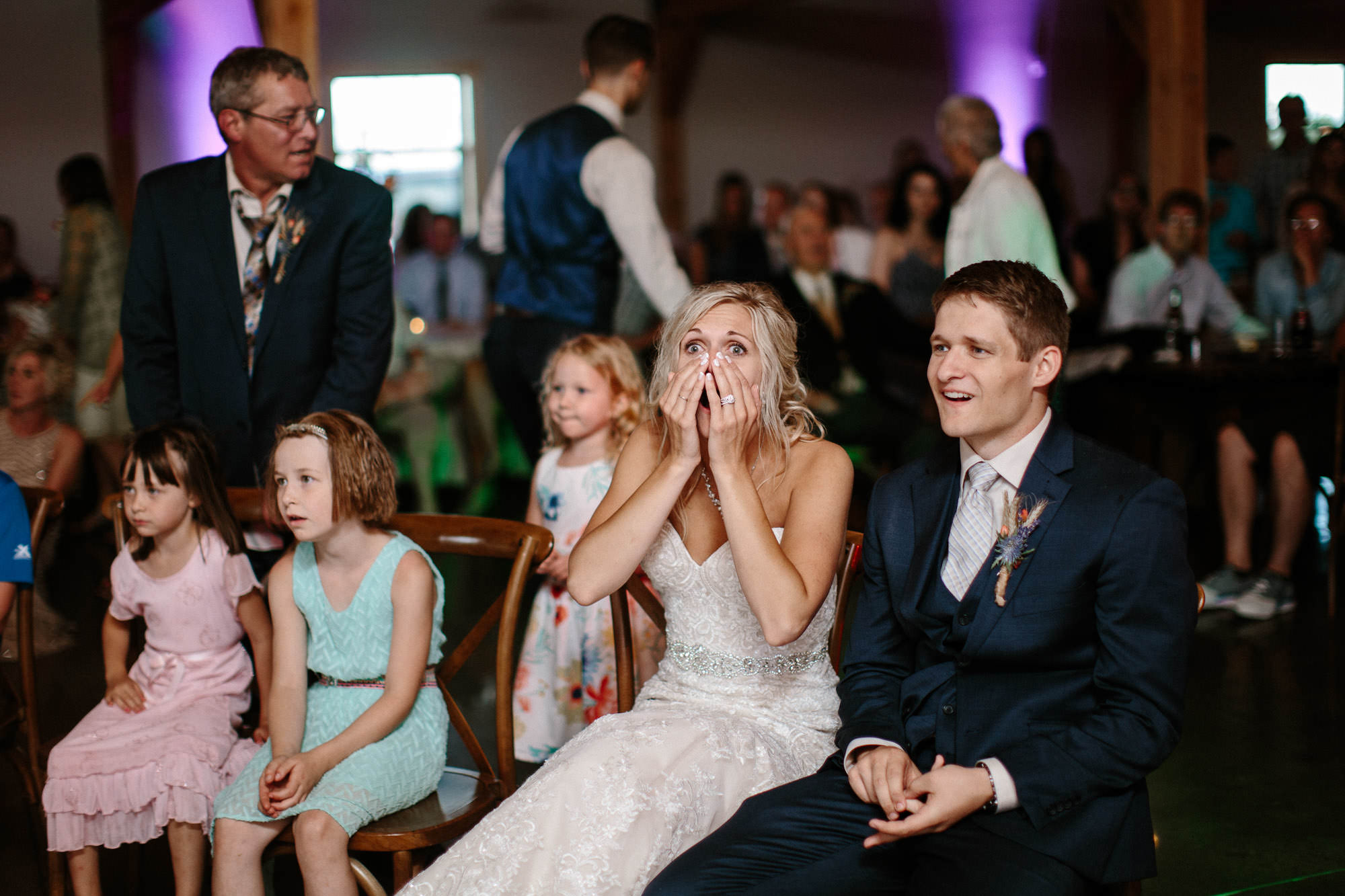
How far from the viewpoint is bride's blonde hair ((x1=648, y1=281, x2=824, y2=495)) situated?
1979 mm

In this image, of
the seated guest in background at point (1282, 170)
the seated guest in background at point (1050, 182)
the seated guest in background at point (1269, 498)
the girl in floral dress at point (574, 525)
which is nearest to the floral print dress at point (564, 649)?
the girl in floral dress at point (574, 525)

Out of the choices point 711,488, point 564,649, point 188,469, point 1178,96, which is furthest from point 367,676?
point 1178,96

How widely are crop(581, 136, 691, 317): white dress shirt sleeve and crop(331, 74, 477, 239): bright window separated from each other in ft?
21.9

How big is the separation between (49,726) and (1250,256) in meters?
6.84

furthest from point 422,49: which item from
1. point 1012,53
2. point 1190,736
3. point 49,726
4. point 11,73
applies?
point 1190,736

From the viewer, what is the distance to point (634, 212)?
3492 mm

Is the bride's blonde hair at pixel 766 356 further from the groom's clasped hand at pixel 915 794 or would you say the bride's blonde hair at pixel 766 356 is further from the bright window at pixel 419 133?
the bright window at pixel 419 133

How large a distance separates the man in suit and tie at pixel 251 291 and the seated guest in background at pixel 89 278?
9.50 ft

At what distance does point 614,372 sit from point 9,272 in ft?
19.0

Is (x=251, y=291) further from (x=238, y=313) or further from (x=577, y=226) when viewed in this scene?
(x=577, y=226)

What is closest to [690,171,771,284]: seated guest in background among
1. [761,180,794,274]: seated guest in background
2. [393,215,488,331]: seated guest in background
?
[761,180,794,274]: seated guest in background

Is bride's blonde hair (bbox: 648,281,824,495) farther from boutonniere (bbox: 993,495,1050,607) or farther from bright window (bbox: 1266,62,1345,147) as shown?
bright window (bbox: 1266,62,1345,147)

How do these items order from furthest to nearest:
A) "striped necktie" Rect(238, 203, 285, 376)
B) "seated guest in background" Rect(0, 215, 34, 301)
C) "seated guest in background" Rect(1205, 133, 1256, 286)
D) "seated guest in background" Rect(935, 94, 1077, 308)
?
1. "seated guest in background" Rect(1205, 133, 1256, 286)
2. "seated guest in background" Rect(0, 215, 34, 301)
3. "seated guest in background" Rect(935, 94, 1077, 308)
4. "striped necktie" Rect(238, 203, 285, 376)

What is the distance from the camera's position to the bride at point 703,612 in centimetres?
164
